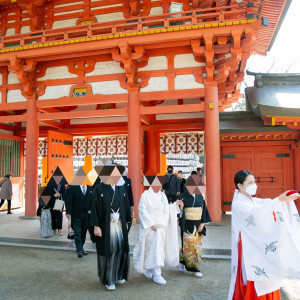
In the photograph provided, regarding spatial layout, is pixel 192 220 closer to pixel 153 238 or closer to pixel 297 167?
pixel 153 238

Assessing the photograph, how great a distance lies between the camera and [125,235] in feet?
13.2

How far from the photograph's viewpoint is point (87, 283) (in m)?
4.04

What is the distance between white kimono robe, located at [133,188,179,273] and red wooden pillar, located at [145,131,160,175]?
7121 mm

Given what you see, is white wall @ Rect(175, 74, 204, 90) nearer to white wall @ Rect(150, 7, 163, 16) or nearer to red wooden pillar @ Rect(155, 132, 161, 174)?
white wall @ Rect(150, 7, 163, 16)

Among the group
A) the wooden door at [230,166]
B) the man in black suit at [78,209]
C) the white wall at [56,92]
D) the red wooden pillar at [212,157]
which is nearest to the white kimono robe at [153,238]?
the man in black suit at [78,209]

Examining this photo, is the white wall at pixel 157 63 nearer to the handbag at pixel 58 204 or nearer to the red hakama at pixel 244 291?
the handbag at pixel 58 204

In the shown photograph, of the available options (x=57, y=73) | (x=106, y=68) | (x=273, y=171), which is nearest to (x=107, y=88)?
(x=106, y=68)

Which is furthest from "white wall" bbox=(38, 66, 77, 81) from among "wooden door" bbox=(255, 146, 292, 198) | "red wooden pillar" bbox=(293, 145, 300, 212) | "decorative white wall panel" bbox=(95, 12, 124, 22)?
"red wooden pillar" bbox=(293, 145, 300, 212)

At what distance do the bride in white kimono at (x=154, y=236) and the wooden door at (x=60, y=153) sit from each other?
673 centimetres

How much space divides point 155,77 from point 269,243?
21.3 ft

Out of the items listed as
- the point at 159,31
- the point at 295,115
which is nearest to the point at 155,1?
the point at 159,31

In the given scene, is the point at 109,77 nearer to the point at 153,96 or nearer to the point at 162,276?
the point at 153,96

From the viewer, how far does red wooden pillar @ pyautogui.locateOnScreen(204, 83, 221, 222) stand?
759 centimetres

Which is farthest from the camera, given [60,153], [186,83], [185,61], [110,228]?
[60,153]
